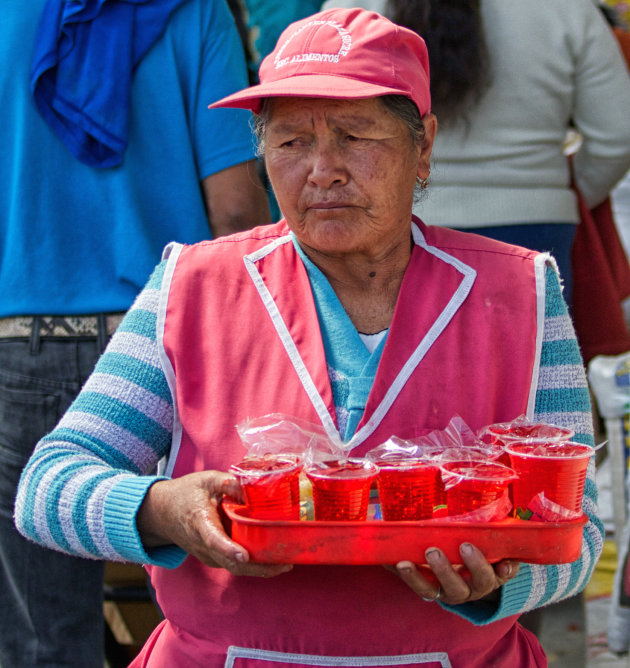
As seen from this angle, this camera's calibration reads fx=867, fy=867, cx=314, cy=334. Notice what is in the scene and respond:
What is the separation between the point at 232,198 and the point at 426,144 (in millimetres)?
845

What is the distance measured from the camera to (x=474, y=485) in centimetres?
148

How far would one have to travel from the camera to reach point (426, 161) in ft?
6.69

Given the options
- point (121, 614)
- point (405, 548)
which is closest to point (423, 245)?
point (405, 548)

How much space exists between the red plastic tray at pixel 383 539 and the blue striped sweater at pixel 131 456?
19 centimetres

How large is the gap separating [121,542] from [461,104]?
2.06 m

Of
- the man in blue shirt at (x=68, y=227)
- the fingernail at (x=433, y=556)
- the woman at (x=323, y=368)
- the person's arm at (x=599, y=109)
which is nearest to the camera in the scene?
the fingernail at (x=433, y=556)

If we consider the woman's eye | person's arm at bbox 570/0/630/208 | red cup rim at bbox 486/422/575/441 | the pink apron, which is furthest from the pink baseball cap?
person's arm at bbox 570/0/630/208

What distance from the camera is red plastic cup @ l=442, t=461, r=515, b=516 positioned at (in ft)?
4.83

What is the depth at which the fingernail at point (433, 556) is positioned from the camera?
142cm

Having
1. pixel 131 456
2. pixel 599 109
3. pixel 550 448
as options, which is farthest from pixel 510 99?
pixel 131 456

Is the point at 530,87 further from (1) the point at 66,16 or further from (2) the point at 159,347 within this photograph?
(2) the point at 159,347

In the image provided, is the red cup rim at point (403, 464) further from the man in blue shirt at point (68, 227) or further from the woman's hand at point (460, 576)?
the man in blue shirt at point (68, 227)

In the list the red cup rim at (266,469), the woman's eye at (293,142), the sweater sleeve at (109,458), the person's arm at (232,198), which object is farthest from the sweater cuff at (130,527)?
the person's arm at (232,198)

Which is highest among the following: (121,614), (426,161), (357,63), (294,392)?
(357,63)
